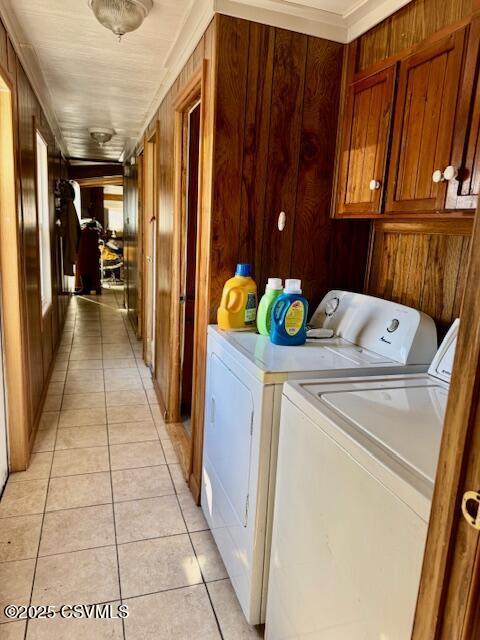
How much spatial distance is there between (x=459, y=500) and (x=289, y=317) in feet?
3.64

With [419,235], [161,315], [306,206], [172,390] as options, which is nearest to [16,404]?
[172,390]

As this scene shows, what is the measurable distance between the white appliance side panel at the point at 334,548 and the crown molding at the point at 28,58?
2196 millimetres

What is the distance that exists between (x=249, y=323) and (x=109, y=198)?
11.5 metres

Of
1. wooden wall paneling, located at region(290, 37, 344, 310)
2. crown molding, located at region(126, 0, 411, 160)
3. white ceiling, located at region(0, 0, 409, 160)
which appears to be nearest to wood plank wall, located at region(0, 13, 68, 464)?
white ceiling, located at region(0, 0, 409, 160)

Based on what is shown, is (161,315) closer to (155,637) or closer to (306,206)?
(306,206)

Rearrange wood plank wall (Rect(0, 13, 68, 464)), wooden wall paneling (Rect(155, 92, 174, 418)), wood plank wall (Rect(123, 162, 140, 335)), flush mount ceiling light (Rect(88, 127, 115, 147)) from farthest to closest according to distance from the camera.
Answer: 1. wood plank wall (Rect(123, 162, 140, 335))
2. flush mount ceiling light (Rect(88, 127, 115, 147))
3. wooden wall paneling (Rect(155, 92, 174, 418))
4. wood plank wall (Rect(0, 13, 68, 464))

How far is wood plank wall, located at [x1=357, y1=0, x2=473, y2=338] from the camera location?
1507 mm

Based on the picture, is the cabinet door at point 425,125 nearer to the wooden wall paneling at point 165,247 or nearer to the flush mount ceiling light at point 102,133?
the wooden wall paneling at point 165,247

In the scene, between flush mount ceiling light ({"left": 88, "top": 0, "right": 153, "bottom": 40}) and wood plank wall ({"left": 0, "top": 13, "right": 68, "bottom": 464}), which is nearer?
flush mount ceiling light ({"left": 88, "top": 0, "right": 153, "bottom": 40})

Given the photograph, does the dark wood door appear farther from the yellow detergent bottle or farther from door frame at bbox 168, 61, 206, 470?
the yellow detergent bottle

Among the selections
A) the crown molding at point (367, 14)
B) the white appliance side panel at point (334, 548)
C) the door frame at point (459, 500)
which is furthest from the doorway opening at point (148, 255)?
the door frame at point (459, 500)

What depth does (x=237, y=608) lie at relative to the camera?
1648 millimetres

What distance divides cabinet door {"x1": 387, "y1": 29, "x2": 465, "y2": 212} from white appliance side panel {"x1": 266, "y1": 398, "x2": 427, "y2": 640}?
85cm

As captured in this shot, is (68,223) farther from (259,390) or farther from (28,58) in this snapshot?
(259,390)
